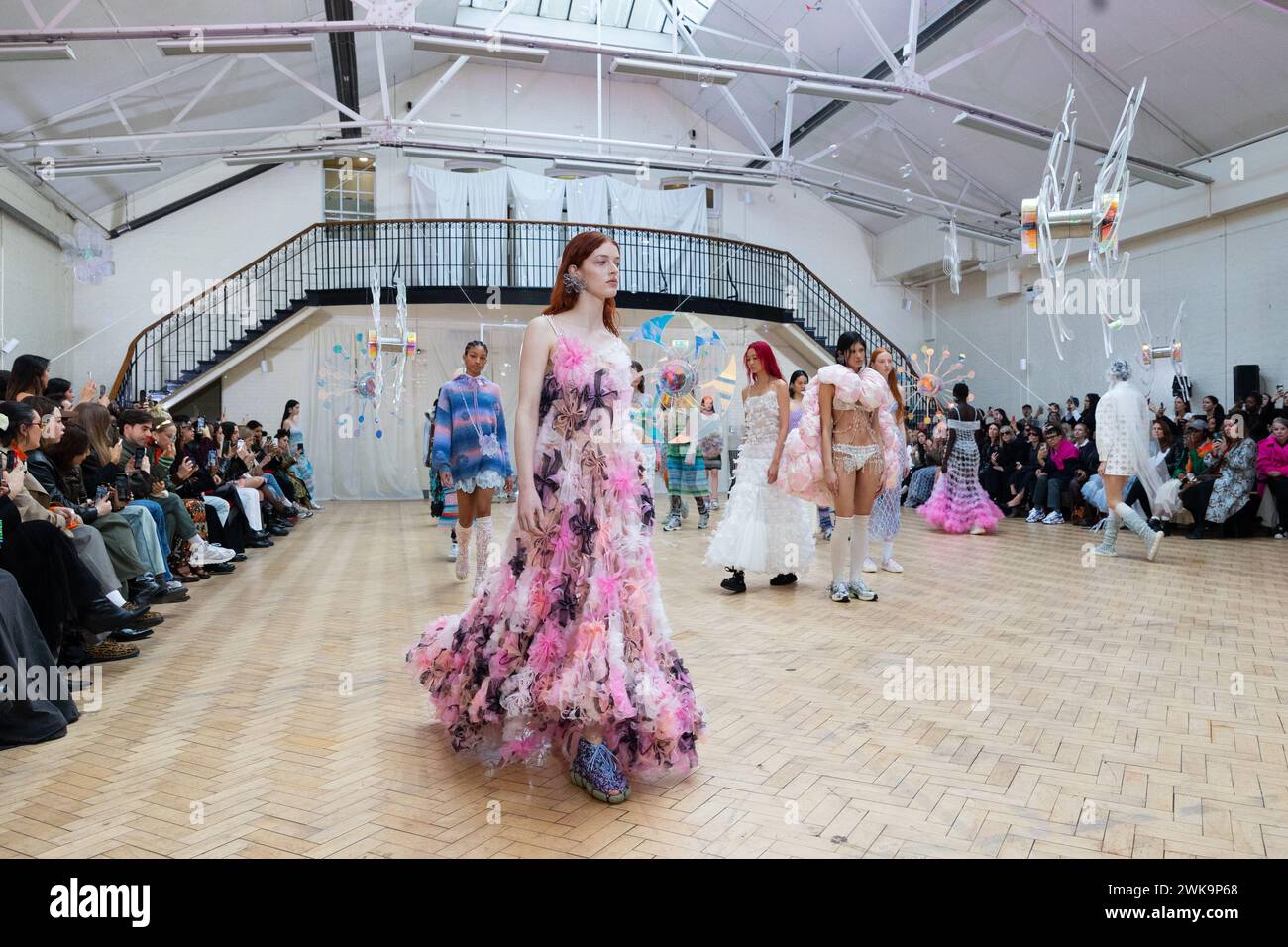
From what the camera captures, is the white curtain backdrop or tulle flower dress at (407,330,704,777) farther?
the white curtain backdrop

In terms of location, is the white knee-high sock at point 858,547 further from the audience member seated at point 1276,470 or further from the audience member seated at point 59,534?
the audience member seated at point 1276,470

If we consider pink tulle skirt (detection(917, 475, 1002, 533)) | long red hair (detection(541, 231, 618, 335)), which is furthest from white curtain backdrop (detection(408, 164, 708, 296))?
long red hair (detection(541, 231, 618, 335))

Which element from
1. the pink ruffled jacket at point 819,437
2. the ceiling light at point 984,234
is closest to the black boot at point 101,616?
the pink ruffled jacket at point 819,437

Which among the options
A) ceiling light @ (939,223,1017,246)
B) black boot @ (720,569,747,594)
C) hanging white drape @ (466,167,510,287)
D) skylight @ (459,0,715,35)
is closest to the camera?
black boot @ (720,569,747,594)

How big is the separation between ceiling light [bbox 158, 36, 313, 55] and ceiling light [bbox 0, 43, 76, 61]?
2.65ft

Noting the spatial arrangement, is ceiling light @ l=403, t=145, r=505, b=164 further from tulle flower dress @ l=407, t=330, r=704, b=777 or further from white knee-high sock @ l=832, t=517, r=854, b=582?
tulle flower dress @ l=407, t=330, r=704, b=777

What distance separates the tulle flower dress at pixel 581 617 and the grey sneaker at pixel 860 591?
315 cm

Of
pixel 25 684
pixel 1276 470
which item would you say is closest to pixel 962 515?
pixel 1276 470

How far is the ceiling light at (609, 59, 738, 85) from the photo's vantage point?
9289mm

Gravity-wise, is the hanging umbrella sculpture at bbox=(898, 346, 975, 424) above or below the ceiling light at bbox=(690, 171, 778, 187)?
below

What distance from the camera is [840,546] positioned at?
559 centimetres

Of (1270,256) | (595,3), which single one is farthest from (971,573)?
(595,3)

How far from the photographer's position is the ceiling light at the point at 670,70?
30.5ft

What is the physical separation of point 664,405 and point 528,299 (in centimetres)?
675
